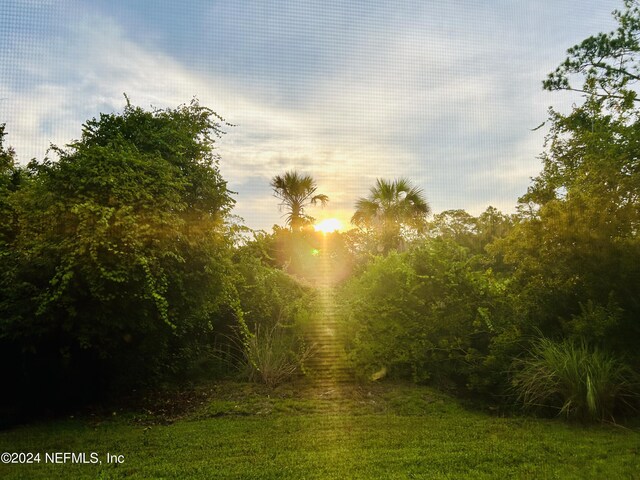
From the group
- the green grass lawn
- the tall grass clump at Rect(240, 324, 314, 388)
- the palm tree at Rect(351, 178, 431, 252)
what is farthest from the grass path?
the palm tree at Rect(351, 178, 431, 252)

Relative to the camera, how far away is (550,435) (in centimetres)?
407

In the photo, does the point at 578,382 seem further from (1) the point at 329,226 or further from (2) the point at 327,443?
(1) the point at 329,226

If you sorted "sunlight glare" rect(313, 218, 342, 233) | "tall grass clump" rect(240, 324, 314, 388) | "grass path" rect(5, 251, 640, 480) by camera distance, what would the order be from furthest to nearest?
"sunlight glare" rect(313, 218, 342, 233) → "tall grass clump" rect(240, 324, 314, 388) → "grass path" rect(5, 251, 640, 480)

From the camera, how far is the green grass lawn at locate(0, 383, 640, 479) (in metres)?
3.31

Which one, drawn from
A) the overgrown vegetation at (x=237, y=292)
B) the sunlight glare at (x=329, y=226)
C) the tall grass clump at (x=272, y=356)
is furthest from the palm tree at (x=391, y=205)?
the tall grass clump at (x=272, y=356)

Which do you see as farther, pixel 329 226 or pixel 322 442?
pixel 329 226

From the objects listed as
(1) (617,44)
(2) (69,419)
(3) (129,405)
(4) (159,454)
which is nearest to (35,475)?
(4) (159,454)

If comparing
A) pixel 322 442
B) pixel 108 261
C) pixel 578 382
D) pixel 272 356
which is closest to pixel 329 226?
pixel 272 356

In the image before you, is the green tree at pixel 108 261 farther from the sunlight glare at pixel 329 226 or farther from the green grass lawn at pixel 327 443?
the sunlight glare at pixel 329 226

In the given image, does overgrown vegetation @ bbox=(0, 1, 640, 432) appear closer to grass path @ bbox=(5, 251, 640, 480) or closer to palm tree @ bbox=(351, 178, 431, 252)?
grass path @ bbox=(5, 251, 640, 480)

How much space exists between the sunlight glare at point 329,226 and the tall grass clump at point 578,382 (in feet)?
29.3

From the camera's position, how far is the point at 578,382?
458cm

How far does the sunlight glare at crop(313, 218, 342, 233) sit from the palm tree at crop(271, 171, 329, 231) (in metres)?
2.10

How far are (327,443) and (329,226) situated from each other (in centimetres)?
1018
